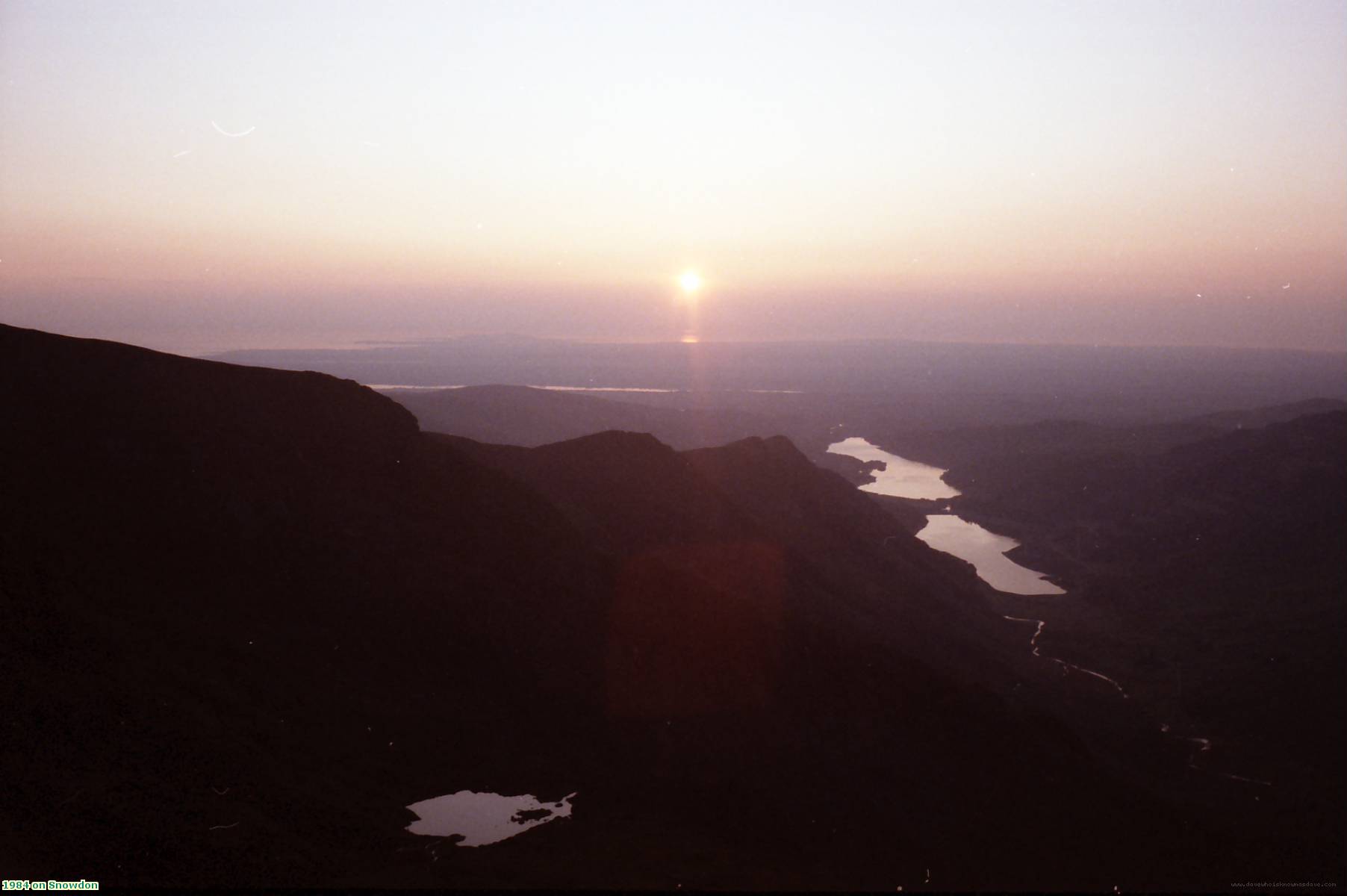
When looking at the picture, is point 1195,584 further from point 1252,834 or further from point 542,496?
point 542,496

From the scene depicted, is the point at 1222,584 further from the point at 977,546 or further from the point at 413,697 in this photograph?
the point at 413,697

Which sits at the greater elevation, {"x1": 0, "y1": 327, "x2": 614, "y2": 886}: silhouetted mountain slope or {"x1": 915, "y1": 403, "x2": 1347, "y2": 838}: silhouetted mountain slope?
{"x1": 0, "y1": 327, "x2": 614, "y2": 886}: silhouetted mountain slope

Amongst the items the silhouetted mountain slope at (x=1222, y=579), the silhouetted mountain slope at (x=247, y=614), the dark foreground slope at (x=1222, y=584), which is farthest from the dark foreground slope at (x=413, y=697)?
the silhouetted mountain slope at (x=1222, y=579)

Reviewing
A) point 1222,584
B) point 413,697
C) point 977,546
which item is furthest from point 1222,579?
point 413,697

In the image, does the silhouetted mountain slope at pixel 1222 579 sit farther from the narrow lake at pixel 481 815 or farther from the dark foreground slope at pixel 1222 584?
the narrow lake at pixel 481 815

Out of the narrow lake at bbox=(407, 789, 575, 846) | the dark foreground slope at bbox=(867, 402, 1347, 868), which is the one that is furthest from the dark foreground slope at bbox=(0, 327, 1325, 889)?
the dark foreground slope at bbox=(867, 402, 1347, 868)

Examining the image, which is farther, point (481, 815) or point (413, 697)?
point (413, 697)

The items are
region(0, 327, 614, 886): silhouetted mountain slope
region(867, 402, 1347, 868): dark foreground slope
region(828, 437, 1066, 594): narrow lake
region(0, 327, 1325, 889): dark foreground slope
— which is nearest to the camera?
region(0, 327, 614, 886): silhouetted mountain slope

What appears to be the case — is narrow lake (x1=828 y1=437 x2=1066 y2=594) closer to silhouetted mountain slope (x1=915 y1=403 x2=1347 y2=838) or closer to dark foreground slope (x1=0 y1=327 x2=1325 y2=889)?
silhouetted mountain slope (x1=915 y1=403 x2=1347 y2=838)
